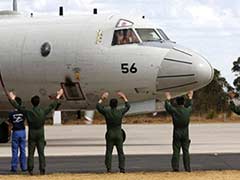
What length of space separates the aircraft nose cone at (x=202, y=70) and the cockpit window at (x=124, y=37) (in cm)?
226

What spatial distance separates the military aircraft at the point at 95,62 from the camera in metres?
28.3

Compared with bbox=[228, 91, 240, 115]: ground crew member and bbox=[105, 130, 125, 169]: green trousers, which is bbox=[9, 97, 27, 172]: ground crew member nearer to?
bbox=[105, 130, 125, 169]: green trousers

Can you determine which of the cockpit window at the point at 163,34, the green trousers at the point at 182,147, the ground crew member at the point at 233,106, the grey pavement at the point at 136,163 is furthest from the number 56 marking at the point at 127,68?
the green trousers at the point at 182,147

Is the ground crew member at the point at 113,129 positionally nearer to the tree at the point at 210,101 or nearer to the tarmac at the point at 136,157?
the tarmac at the point at 136,157

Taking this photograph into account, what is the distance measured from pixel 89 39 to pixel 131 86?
7.08 feet

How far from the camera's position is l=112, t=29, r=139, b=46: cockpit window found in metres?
29.1

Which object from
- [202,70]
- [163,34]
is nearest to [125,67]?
[163,34]

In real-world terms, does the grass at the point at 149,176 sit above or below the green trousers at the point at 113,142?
below

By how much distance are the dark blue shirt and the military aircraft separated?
752 cm

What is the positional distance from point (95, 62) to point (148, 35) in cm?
207

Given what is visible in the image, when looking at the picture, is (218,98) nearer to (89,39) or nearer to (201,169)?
(89,39)

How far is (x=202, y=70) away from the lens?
92.3ft

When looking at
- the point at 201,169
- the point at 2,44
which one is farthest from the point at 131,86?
the point at 201,169

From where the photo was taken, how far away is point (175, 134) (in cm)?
2059
